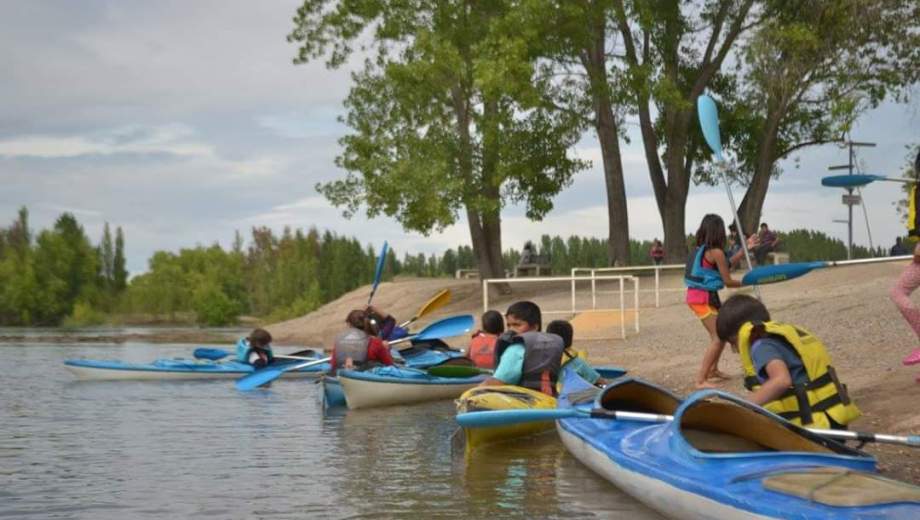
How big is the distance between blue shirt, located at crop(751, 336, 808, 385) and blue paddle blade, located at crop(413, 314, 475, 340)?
40.1ft

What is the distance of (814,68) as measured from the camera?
28.1m

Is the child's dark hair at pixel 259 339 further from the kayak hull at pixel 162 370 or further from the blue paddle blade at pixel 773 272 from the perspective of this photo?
the blue paddle blade at pixel 773 272

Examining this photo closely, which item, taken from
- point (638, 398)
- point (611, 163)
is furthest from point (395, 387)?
point (611, 163)

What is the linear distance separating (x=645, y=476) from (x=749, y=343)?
40.4 inches

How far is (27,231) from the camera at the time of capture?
3300 inches

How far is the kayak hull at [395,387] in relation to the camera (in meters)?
13.1

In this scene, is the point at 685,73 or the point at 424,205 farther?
the point at 685,73

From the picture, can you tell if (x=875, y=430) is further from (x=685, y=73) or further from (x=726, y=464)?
(x=685, y=73)

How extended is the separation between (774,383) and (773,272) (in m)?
2.78

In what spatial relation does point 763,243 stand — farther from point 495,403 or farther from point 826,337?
point 495,403

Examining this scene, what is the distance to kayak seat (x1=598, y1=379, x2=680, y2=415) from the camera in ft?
27.6

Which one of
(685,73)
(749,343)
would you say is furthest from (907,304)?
(685,73)

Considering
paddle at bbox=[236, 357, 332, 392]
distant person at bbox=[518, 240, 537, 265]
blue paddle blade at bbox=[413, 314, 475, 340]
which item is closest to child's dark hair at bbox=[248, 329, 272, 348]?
paddle at bbox=[236, 357, 332, 392]

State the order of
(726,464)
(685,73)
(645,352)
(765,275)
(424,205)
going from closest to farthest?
1. (726,464)
2. (765,275)
3. (645,352)
4. (424,205)
5. (685,73)
